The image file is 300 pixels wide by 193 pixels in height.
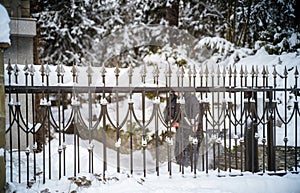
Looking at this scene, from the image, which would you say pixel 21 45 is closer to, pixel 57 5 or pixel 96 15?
pixel 57 5

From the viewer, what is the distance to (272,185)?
3.84 meters

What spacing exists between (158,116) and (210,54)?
267 inches

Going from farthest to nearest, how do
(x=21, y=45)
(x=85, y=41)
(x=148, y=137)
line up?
(x=85, y=41) → (x=148, y=137) → (x=21, y=45)

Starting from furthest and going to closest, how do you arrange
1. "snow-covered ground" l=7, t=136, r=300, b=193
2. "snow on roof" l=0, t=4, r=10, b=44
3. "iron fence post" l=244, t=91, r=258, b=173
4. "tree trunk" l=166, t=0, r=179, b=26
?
"tree trunk" l=166, t=0, r=179, b=26 → "iron fence post" l=244, t=91, r=258, b=173 → "snow-covered ground" l=7, t=136, r=300, b=193 → "snow on roof" l=0, t=4, r=10, b=44

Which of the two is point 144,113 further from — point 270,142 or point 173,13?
point 173,13

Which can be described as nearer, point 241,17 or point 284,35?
point 284,35

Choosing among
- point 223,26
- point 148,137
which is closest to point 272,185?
point 148,137

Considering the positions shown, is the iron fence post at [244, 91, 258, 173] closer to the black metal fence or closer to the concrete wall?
the black metal fence

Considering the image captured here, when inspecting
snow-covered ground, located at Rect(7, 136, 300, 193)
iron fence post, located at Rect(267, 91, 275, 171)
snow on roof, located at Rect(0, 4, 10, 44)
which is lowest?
snow-covered ground, located at Rect(7, 136, 300, 193)

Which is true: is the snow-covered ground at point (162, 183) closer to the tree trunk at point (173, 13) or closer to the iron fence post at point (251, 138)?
the iron fence post at point (251, 138)

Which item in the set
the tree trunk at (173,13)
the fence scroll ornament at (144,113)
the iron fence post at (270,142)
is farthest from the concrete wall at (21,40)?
the tree trunk at (173,13)

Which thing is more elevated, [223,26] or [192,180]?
[223,26]

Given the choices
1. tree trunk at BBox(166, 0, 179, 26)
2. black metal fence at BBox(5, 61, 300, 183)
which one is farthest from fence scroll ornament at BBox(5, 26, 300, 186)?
tree trunk at BBox(166, 0, 179, 26)

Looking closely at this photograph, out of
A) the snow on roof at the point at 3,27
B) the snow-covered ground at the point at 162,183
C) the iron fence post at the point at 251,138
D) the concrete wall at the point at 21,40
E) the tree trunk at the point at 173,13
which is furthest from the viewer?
the tree trunk at the point at 173,13
